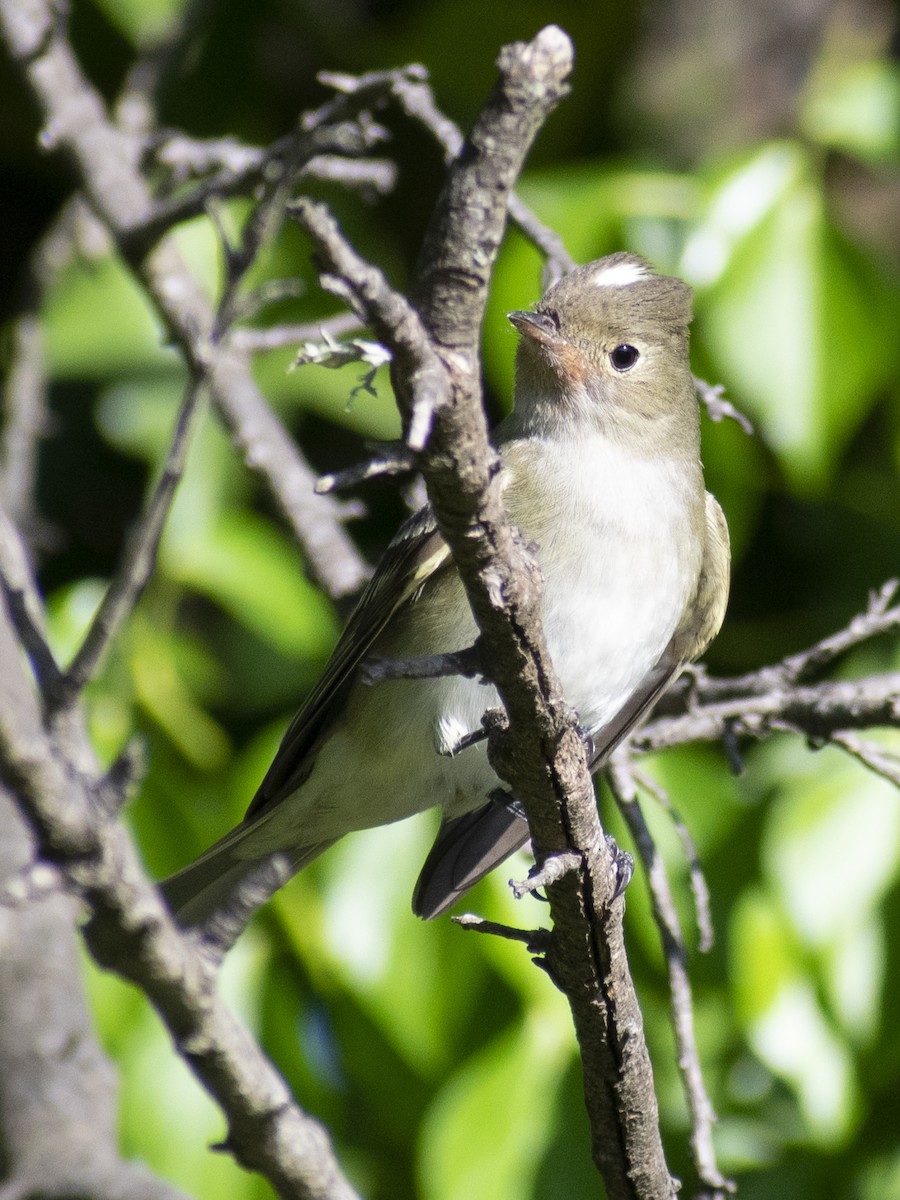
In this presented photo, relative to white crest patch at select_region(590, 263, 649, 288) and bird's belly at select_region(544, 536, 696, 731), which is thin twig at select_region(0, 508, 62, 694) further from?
white crest patch at select_region(590, 263, 649, 288)

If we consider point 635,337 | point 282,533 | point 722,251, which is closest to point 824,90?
point 722,251

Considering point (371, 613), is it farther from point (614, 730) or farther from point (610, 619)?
point (614, 730)

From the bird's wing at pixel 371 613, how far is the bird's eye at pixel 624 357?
0.58 meters

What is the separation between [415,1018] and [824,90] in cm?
268

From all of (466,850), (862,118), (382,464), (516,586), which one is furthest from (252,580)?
(382,464)

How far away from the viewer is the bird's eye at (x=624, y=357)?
3.03m

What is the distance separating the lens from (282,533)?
4062 millimetres

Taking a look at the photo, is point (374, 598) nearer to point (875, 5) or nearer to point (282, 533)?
point (282, 533)

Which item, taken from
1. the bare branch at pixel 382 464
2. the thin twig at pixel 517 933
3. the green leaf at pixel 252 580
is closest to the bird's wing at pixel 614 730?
the green leaf at pixel 252 580

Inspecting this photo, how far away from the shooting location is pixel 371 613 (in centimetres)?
269

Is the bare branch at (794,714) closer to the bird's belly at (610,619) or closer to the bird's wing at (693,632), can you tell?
the bird's belly at (610,619)

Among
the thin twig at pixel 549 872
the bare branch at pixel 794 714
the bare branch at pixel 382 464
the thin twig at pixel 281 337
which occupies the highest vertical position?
the thin twig at pixel 281 337

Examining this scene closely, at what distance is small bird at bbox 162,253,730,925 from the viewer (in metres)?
2.72

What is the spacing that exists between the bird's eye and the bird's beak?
0.57 feet
